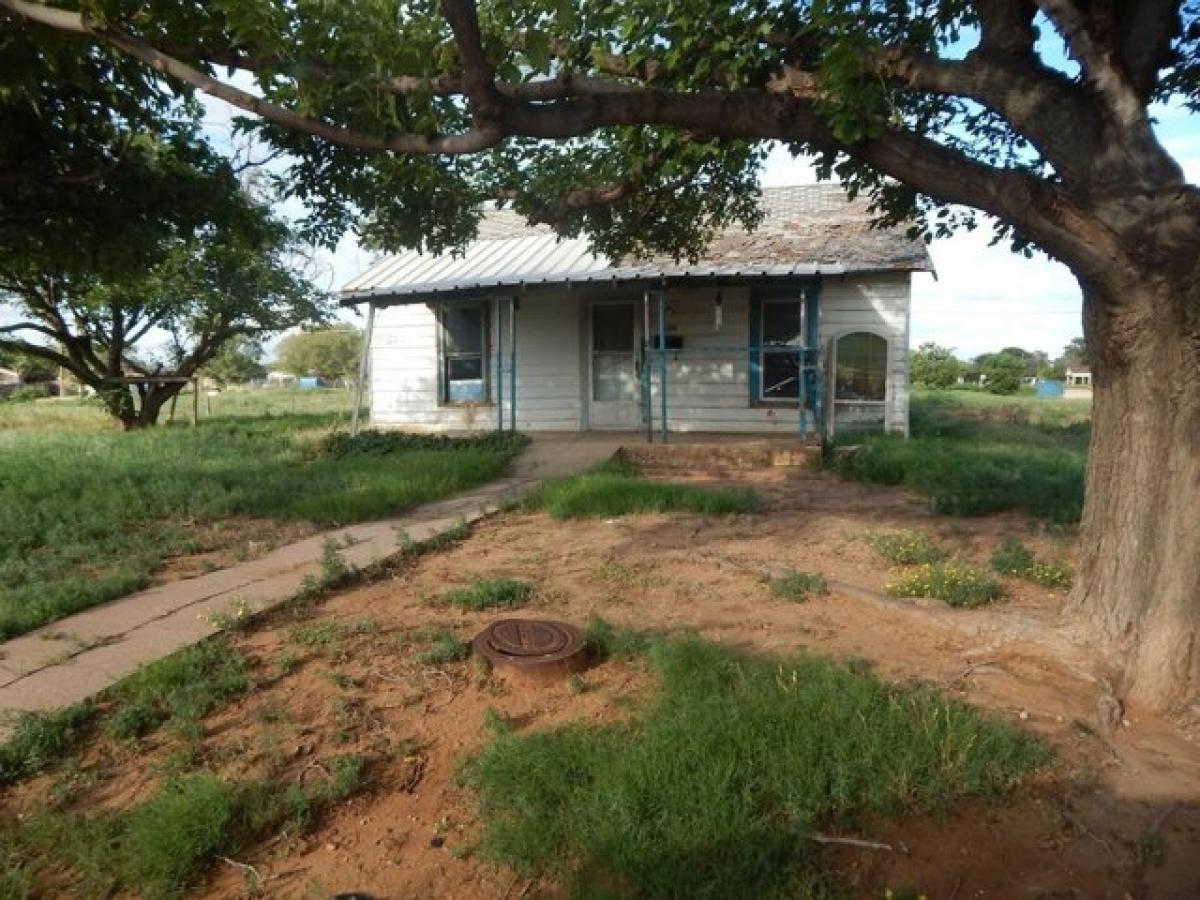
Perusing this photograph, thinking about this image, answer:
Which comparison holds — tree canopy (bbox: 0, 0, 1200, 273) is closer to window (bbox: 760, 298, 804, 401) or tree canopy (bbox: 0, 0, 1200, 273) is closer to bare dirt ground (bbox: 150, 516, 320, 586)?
bare dirt ground (bbox: 150, 516, 320, 586)

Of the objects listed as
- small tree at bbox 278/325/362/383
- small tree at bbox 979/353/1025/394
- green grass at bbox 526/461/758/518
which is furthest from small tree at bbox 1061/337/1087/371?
green grass at bbox 526/461/758/518

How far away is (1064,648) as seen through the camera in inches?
146

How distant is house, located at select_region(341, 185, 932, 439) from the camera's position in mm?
11508

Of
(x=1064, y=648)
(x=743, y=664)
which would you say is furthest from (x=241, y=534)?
(x=1064, y=648)

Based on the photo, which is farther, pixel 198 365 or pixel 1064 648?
pixel 198 365

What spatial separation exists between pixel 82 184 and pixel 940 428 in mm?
12560

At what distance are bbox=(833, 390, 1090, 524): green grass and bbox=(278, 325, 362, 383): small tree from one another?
59.2m

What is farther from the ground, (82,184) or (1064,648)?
(82,184)

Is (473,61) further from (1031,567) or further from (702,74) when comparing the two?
(1031,567)

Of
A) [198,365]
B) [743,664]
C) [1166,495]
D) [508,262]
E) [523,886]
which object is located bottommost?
[523,886]

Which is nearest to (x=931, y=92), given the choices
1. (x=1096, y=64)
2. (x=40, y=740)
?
(x=1096, y=64)

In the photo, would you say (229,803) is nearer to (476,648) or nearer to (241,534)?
(476,648)

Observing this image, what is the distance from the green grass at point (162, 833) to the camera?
7.81ft

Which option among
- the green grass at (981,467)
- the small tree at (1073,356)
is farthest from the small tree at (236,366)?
the small tree at (1073,356)
